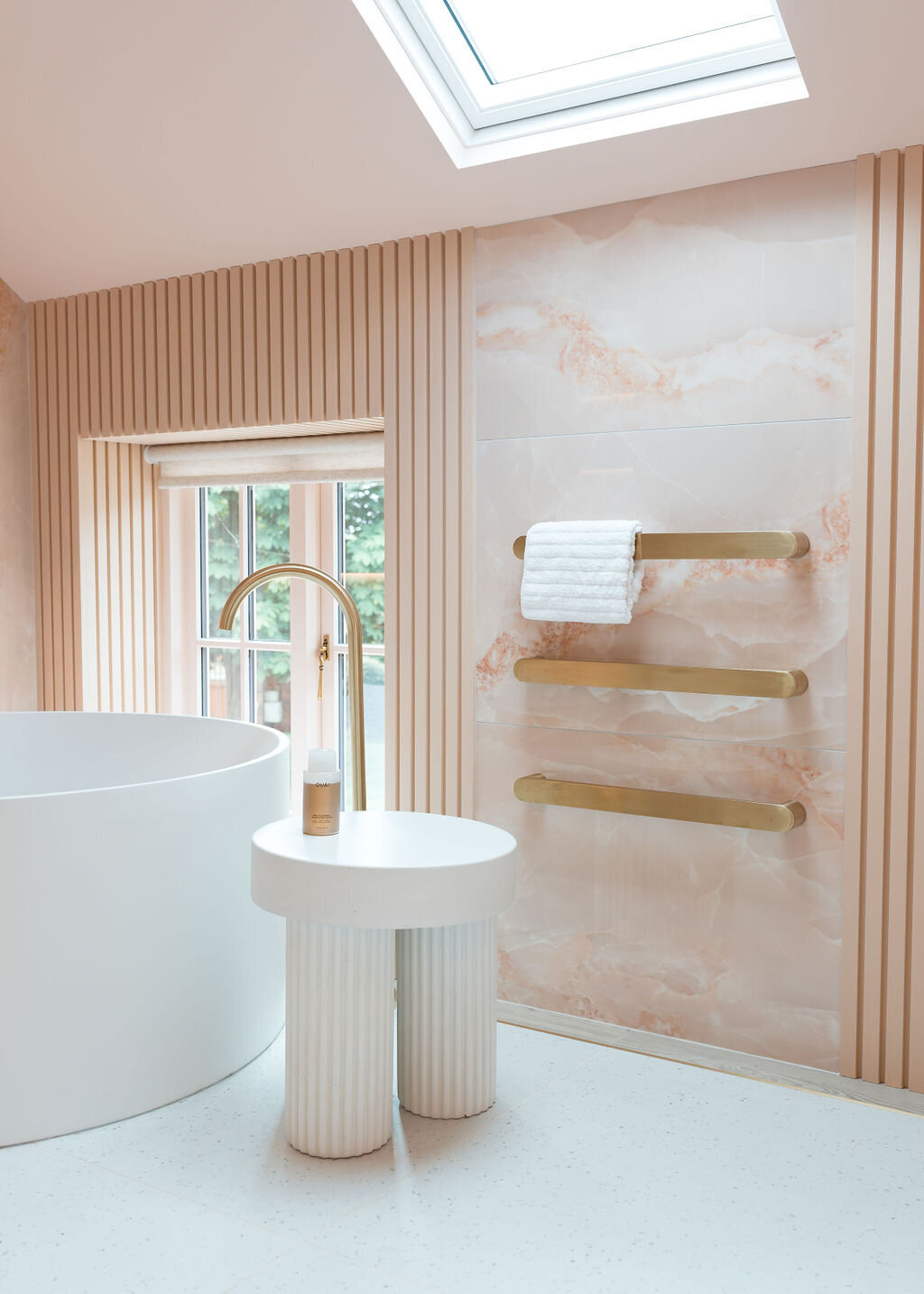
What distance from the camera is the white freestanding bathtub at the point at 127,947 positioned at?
1906 mm

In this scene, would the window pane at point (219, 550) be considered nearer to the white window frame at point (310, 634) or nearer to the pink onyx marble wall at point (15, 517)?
the white window frame at point (310, 634)

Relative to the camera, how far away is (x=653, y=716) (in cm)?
238

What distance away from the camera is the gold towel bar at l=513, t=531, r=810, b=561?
6.96 feet

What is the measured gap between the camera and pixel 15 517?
3432 mm

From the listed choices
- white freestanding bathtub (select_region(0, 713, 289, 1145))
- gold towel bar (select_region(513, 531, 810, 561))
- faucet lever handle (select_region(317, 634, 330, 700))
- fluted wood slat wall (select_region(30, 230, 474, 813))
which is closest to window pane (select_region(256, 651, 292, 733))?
faucet lever handle (select_region(317, 634, 330, 700))

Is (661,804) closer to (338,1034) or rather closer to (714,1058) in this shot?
(714,1058)

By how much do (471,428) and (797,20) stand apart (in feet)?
3.49

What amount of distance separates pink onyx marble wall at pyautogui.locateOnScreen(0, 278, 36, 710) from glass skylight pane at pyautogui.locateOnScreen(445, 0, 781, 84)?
5.92 ft

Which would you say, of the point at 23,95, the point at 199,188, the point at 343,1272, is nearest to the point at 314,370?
the point at 199,188

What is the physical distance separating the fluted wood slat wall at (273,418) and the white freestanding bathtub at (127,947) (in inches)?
21.4

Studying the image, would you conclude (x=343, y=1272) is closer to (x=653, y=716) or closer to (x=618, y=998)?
(x=618, y=998)

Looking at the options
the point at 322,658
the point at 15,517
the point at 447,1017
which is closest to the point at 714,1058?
the point at 447,1017

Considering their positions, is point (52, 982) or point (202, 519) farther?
point (202, 519)

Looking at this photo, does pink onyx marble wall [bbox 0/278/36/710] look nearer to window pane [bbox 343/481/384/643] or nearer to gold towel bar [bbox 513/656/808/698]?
window pane [bbox 343/481/384/643]
